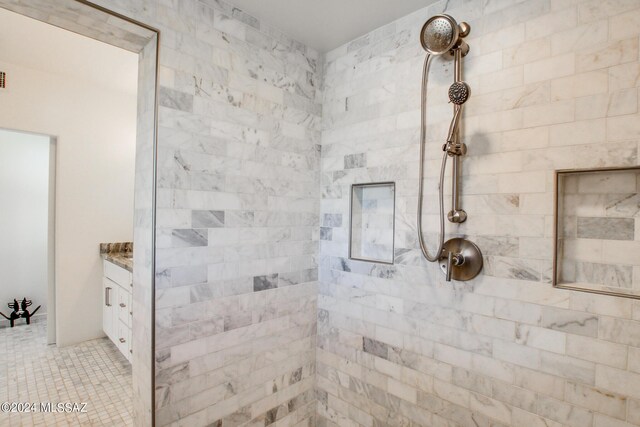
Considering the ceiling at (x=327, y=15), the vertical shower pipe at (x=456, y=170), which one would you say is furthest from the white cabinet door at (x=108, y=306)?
the vertical shower pipe at (x=456, y=170)

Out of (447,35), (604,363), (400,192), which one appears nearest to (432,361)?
(604,363)

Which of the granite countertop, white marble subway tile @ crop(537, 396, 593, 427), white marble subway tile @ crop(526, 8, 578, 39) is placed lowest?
white marble subway tile @ crop(537, 396, 593, 427)

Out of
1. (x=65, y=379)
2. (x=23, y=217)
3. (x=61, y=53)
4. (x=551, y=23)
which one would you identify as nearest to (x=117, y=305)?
(x=65, y=379)

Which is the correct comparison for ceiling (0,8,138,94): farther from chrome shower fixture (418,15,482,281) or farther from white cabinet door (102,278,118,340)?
chrome shower fixture (418,15,482,281)

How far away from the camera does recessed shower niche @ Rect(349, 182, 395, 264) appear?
67.1 inches

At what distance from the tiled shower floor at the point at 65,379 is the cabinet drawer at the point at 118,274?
0.66 m

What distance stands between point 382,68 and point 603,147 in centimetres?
101

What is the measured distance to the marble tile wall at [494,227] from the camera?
3.47 ft

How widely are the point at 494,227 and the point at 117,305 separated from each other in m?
2.87

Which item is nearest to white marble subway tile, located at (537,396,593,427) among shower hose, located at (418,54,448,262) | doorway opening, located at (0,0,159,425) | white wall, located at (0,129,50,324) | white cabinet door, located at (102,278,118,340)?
shower hose, located at (418,54,448,262)

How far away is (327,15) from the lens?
5.17 ft

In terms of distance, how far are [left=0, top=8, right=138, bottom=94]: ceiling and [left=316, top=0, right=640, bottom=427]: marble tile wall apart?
184 cm

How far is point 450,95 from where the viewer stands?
4.28 feet

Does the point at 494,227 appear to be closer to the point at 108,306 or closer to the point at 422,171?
the point at 422,171
